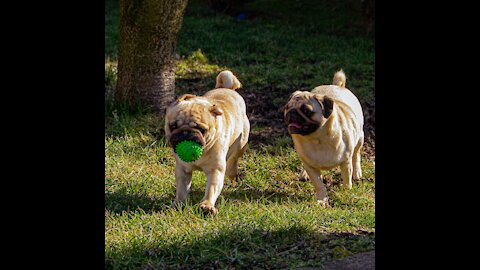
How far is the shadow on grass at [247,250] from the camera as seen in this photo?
184 inches

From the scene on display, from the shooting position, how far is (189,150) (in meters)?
5.50

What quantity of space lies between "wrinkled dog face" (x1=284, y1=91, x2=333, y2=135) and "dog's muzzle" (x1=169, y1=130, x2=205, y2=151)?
85 centimetres

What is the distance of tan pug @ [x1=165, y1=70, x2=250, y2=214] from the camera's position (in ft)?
18.2

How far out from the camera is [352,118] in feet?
22.1

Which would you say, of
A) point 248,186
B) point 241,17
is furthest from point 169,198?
point 241,17

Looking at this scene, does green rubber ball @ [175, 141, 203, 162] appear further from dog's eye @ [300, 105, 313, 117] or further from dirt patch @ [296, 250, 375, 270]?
dirt patch @ [296, 250, 375, 270]

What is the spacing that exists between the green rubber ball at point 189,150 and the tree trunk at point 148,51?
2924 millimetres

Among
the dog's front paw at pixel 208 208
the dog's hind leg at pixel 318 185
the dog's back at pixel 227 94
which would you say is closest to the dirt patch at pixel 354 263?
the dog's front paw at pixel 208 208

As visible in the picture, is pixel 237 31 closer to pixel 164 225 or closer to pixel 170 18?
pixel 170 18

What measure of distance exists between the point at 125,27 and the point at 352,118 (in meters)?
2.96

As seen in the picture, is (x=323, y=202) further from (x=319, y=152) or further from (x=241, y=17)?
(x=241, y=17)

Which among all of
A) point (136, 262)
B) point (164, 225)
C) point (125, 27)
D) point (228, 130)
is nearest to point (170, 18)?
point (125, 27)

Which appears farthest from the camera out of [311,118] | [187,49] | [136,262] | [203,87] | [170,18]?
[187,49]

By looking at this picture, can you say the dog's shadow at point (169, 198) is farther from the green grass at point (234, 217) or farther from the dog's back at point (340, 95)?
the dog's back at point (340, 95)
